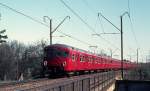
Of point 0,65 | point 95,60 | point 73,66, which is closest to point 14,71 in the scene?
point 0,65

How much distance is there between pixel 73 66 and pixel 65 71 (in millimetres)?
2431

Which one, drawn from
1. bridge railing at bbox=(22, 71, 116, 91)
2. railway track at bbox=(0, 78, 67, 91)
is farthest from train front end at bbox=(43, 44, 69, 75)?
railway track at bbox=(0, 78, 67, 91)

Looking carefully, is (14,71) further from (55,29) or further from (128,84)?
(128,84)

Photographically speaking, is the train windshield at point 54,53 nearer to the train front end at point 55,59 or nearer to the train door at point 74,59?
the train front end at point 55,59

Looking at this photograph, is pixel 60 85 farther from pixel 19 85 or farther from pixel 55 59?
pixel 55 59

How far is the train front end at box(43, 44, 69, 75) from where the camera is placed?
37.9 metres

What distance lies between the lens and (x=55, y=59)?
3831 centimetres

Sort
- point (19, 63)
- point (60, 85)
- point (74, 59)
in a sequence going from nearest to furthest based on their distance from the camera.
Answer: point (60, 85) < point (74, 59) < point (19, 63)

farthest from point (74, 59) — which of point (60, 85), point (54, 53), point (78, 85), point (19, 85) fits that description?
point (60, 85)

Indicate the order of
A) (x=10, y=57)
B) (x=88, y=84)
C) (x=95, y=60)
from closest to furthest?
(x=88, y=84)
(x=95, y=60)
(x=10, y=57)

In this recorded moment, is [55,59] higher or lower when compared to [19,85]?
higher

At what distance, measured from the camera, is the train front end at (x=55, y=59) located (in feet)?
124

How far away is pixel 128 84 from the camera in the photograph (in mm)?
36344

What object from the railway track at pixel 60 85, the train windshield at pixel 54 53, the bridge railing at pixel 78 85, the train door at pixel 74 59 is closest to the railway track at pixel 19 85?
the railway track at pixel 60 85
